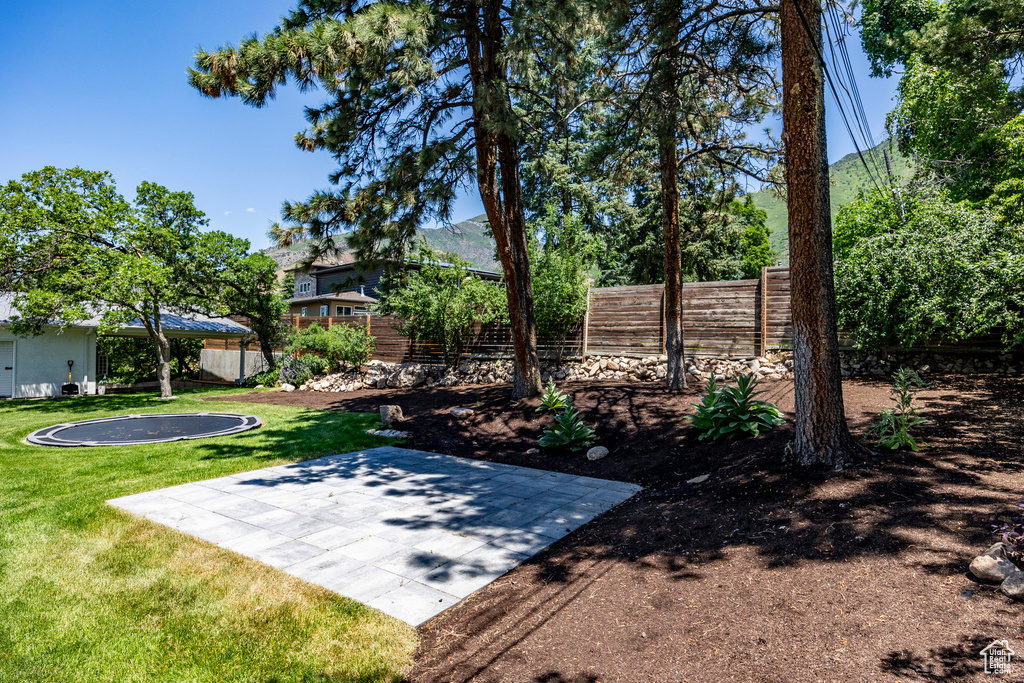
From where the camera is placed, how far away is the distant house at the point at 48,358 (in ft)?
47.0

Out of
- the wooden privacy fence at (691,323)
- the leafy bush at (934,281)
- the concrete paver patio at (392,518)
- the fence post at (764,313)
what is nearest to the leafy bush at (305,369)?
the wooden privacy fence at (691,323)

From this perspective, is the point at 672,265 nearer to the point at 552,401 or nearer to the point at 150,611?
the point at 552,401

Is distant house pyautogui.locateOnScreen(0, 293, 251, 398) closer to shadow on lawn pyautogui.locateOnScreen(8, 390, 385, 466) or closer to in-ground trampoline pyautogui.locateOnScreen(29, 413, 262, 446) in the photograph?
shadow on lawn pyautogui.locateOnScreen(8, 390, 385, 466)

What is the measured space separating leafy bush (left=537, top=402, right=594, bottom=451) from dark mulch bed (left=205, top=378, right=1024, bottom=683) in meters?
1.97

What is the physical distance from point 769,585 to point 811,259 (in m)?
2.57

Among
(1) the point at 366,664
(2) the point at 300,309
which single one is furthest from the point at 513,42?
(2) the point at 300,309

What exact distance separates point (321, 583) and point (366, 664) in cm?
91

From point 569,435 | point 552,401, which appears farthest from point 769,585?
point 552,401

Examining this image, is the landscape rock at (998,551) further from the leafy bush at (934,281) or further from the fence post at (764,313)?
the fence post at (764,313)

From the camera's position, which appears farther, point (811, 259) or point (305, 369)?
point (305, 369)

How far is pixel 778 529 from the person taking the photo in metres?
3.25

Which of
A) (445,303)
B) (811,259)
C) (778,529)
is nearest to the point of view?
(778,529)

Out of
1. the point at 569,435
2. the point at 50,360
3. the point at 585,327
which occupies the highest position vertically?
the point at 585,327

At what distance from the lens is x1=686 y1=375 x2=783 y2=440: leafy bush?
556 centimetres
